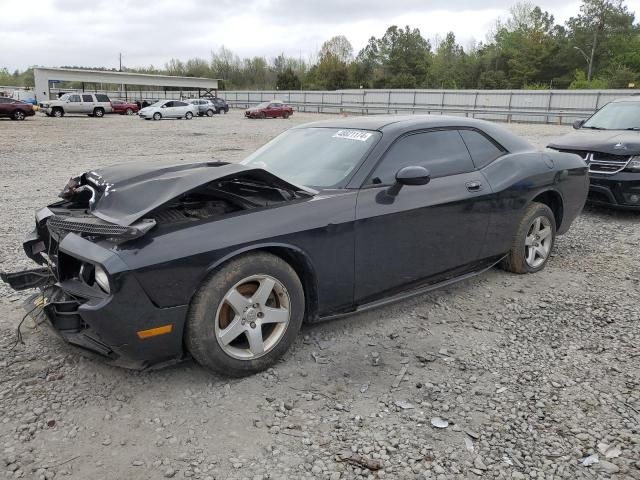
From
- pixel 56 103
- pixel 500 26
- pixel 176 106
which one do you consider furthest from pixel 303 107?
pixel 500 26

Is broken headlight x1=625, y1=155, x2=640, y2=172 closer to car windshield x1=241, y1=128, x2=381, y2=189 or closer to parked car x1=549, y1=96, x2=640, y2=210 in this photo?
parked car x1=549, y1=96, x2=640, y2=210

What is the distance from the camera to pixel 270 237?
3166 mm

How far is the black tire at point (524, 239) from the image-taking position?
4.84 meters

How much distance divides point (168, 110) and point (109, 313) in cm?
3513

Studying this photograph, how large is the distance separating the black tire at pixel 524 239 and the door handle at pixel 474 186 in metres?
0.75

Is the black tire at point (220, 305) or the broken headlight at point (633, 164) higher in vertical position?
the broken headlight at point (633, 164)

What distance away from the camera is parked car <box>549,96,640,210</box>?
23.2ft

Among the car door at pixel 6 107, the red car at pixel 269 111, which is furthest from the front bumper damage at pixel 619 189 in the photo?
the red car at pixel 269 111

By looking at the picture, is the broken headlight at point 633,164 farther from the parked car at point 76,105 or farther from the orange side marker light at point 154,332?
the parked car at point 76,105

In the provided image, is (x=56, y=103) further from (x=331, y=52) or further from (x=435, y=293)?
(x=331, y=52)

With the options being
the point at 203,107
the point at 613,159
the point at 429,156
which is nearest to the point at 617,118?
the point at 613,159

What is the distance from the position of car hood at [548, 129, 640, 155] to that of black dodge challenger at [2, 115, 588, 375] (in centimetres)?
322

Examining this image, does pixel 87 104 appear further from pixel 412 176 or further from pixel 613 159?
pixel 412 176

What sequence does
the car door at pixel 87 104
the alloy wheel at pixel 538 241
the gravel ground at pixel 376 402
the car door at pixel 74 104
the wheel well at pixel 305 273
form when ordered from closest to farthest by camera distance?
the gravel ground at pixel 376 402 → the wheel well at pixel 305 273 → the alloy wheel at pixel 538 241 → the car door at pixel 74 104 → the car door at pixel 87 104
